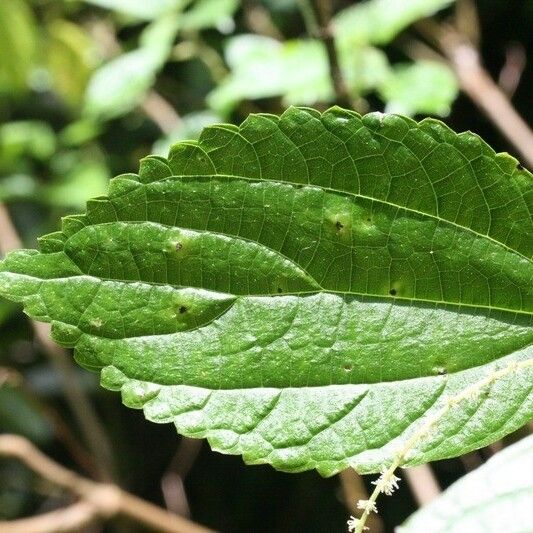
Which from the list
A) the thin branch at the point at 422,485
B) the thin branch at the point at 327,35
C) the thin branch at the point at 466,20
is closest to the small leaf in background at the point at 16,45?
the thin branch at the point at 327,35

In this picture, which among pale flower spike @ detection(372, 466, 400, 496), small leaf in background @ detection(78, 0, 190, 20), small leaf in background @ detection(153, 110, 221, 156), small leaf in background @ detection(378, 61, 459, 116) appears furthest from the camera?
small leaf in background @ detection(78, 0, 190, 20)

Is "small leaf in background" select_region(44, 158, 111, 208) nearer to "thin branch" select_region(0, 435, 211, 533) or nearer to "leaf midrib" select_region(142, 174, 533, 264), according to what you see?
"thin branch" select_region(0, 435, 211, 533)

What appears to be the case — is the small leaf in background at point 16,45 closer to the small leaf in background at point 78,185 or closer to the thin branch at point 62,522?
the small leaf in background at point 78,185

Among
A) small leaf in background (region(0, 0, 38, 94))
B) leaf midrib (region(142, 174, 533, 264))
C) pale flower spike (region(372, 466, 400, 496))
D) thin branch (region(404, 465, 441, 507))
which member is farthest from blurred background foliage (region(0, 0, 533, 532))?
pale flower spike (region(372, 466, 400, 496))

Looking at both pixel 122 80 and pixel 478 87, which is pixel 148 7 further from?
pixel 478 87

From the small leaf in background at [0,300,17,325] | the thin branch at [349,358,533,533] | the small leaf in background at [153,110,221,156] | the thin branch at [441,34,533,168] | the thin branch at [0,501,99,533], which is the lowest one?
the thin branch at [0,501,99,533]

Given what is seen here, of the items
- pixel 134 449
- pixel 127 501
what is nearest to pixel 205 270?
pixel 127 501

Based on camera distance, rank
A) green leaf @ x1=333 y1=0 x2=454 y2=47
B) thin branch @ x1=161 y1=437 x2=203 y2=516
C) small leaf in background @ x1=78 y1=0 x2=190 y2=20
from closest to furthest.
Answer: green leaf @ x1=333 y1=0 x2=454 y2=47
small leaf in background @ x1=78 y1=0 x2=190 y2=20
thin branch @ x1=161 y1=437 x2=203 y2=516
